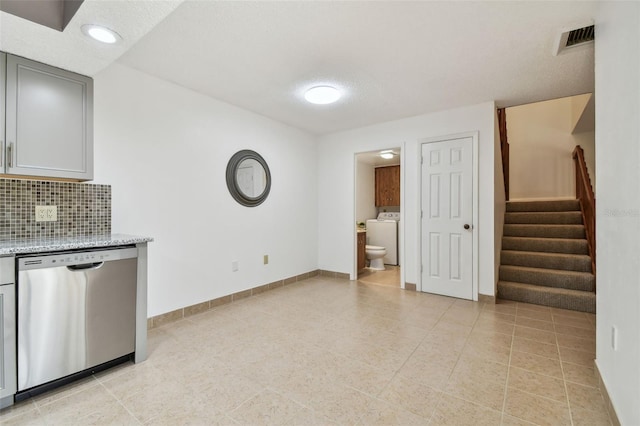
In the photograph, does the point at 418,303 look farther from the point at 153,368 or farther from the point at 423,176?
the point at 153,368

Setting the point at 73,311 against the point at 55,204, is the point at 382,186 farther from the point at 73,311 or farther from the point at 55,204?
the point at 73,311

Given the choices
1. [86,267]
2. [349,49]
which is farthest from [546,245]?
[86,267]

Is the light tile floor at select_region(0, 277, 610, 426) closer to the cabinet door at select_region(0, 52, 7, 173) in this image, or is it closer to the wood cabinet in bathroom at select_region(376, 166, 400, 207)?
the cabinet door at select_region(0, 52, 7, 173)

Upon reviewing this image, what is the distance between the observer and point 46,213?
6.97 feet

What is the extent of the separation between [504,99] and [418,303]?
253 cm

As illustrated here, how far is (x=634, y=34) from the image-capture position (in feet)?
3.95

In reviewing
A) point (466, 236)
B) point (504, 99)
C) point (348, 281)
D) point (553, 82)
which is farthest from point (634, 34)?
point (348, 281)

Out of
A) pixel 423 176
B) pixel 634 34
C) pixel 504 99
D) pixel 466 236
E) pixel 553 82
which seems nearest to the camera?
pixel 634 34

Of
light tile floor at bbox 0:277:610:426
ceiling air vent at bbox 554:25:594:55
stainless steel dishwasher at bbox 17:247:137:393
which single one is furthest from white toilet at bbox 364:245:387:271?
stainless steel dishwasher at bbox 17:247:137:393

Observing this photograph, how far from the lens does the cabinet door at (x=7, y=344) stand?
1.53 m

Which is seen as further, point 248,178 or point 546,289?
point 248,178

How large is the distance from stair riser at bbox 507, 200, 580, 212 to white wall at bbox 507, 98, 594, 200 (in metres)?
0.77

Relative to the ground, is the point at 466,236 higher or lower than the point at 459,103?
lower

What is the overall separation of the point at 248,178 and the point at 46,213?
195cm
